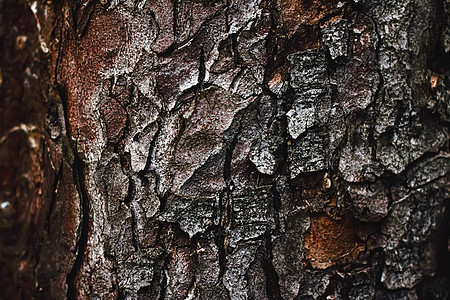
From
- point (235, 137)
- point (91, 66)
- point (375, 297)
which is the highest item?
point (91, 66)

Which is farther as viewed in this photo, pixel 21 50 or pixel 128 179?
pixel 21 50

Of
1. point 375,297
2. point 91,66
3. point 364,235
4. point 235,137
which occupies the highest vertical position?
point 91,66

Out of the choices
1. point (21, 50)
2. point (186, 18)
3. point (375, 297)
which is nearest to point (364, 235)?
point (375, 297)

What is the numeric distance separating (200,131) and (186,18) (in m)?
0.20

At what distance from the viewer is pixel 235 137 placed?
74 cm

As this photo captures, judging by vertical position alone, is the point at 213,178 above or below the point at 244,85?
below

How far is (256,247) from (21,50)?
2.56 ft

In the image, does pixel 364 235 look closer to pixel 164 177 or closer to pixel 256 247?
pixel 256 247

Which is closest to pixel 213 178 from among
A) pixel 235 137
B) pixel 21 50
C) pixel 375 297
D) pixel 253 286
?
pixel 235 137

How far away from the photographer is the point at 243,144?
739 mm

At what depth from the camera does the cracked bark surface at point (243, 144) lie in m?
0.73

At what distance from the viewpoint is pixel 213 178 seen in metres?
0.74

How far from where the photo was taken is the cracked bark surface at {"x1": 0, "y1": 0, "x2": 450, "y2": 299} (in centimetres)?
73

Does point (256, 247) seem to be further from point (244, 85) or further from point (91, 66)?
point (91, 66)
